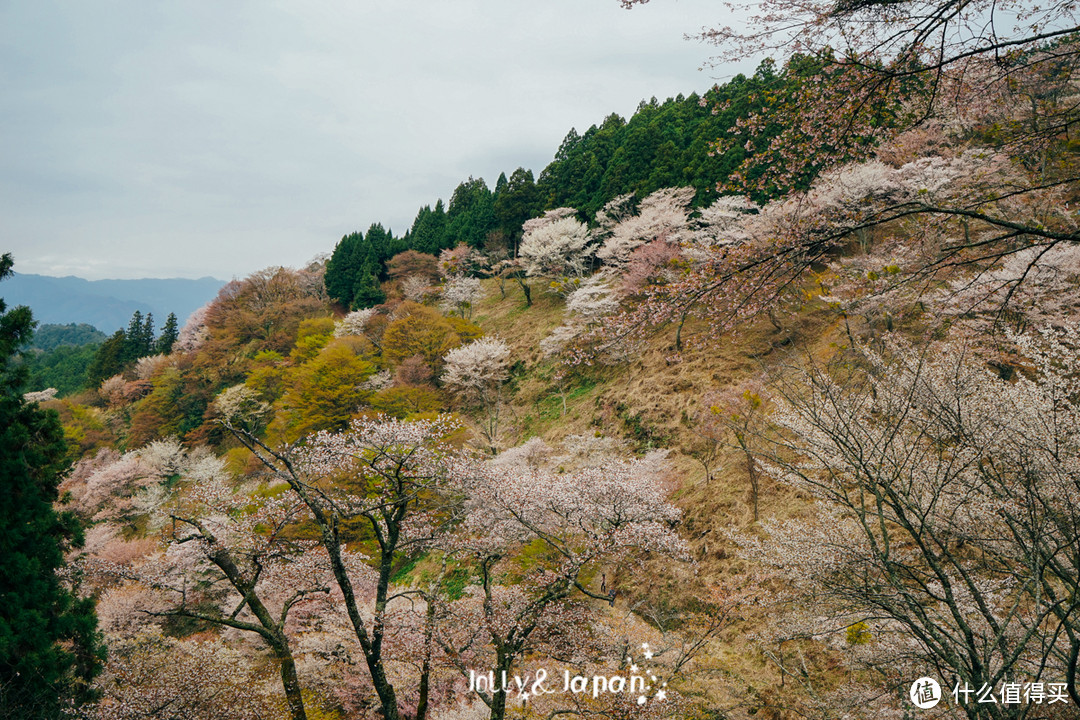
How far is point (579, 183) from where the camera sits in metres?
34.8

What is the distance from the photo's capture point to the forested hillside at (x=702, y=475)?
343cm

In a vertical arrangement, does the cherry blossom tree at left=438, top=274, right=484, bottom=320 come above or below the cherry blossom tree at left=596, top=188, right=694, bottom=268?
below

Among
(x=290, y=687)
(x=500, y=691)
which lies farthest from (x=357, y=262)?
(x=500, y=691)

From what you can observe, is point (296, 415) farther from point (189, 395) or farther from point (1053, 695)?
point (1053, 695)

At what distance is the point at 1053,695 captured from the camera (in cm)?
479

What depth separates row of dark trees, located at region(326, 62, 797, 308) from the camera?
2591 centimetres

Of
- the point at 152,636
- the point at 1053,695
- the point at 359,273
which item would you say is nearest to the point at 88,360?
the point at 359,273

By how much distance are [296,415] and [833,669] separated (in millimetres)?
23114

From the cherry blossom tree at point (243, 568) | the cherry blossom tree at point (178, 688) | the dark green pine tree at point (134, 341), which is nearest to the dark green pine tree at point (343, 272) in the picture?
the dark green pine tree at point (134, 341)

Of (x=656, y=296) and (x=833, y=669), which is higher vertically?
(x=656, y=296)

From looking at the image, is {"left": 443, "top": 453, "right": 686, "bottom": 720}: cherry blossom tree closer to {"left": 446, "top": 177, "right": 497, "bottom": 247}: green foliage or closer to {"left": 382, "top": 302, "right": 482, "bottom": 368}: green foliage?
{"left": 382, "top": 302, "right": 482, "bottom": 368}: green foliage

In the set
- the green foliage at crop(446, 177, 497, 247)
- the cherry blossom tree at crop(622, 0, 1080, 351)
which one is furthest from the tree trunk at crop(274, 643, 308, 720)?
the green foliage at crop(446, 177, 497, 247)

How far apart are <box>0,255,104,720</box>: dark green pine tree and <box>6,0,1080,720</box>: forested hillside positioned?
11 centimetres

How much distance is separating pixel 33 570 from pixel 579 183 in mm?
34509
